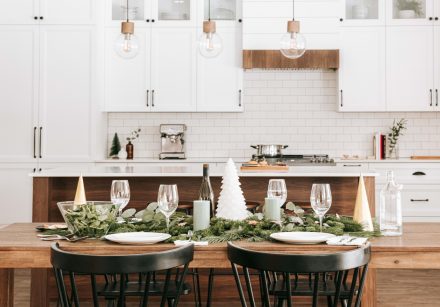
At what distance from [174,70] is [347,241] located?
397 cm

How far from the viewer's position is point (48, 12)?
5344mm

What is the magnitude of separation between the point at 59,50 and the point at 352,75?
2852mm

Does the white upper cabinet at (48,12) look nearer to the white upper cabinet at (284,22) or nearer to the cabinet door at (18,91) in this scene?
the cabinet door at (18,91)

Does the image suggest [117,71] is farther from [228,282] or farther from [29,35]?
[228,282]

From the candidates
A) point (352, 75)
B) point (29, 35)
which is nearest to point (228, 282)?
point (352, 75)

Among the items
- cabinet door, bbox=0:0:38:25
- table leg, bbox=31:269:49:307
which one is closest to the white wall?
cabinet door, bbox=0:0:38:25

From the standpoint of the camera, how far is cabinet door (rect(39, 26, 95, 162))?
5.33 metres

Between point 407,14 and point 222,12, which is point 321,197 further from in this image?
point 407,14

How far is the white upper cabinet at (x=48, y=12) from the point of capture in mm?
5340

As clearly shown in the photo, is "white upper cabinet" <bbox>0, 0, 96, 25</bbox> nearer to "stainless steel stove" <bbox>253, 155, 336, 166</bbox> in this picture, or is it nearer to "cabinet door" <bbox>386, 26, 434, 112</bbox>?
"stainless steel stove" <bbox>253, 155, 336, 166</bbox>

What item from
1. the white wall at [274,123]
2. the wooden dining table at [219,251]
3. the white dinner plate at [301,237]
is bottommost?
the wooden dining table at [219,251]

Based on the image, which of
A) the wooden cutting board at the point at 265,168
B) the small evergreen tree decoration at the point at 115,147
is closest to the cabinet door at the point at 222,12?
the small evergreen tree decoration at the point at 115,147

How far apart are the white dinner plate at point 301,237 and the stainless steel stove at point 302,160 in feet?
10.3

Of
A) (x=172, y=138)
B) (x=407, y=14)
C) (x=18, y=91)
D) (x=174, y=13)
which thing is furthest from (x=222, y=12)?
(x=18, y=91)
